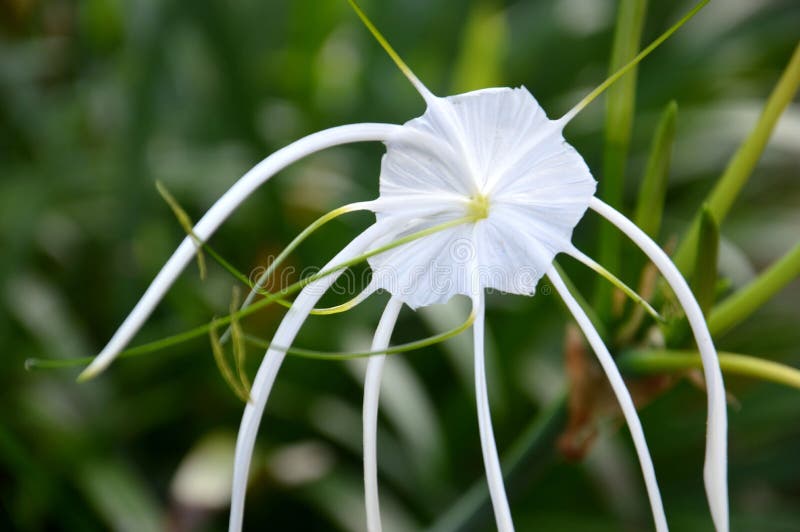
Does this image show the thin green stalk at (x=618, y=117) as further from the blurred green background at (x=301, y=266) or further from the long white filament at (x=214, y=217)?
the blurred green background at (x=301, y=266)

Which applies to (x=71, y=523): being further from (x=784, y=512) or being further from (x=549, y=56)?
(x=549, y=56)

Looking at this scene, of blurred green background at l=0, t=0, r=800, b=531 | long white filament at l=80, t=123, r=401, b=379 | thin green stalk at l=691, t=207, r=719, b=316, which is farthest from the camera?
blurred green background at l=0, t=0, r=800, b=531

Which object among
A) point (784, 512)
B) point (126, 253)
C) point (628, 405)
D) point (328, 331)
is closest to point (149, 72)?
point (126, 253)

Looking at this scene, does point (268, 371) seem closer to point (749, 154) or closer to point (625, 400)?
point (625, 400)

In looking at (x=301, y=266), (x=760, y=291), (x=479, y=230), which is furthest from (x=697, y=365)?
(x=301, y=266)

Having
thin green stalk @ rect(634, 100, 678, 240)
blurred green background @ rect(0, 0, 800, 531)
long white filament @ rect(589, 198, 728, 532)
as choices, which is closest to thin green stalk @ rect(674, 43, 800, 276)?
thin green stalk @ rect(634, 100, 678, 240)

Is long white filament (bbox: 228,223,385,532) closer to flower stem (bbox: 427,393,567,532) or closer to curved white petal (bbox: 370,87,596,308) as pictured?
curved white petal (bbox: 370,87,596,308)
